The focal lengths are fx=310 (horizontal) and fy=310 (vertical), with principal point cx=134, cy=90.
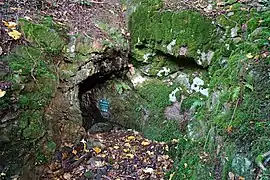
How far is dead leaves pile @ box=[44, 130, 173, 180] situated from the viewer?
4.53 metres

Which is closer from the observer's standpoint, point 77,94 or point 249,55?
point 249,55

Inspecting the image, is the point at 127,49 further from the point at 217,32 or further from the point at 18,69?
the point at 18,69

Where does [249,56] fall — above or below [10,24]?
above

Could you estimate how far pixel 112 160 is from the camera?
4.85 m

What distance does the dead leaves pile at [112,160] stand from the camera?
4.53 metres

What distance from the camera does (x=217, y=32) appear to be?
5.20 metres

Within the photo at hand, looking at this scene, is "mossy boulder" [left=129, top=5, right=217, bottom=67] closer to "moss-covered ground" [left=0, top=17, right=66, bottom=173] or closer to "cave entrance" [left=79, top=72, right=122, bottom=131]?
"cave entrance" [left=79, top=72, right=122, bottom=131]

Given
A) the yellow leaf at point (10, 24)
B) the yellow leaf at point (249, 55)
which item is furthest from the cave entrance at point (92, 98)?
the yellow leaf at point (249, 55)

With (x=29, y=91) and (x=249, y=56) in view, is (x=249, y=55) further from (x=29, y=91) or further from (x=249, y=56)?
(x=29, y=91)

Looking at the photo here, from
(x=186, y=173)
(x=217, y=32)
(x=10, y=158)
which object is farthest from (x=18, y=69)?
(x=217, y=32)

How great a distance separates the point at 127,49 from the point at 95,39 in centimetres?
80

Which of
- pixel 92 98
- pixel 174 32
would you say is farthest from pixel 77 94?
pixel 174 32

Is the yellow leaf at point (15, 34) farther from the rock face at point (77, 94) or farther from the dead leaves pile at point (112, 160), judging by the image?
the dead leaves pile at point (112, 160)

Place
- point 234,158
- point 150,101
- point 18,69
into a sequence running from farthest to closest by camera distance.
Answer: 1. point 150,101
2. point 18,69
3. point 234,158
